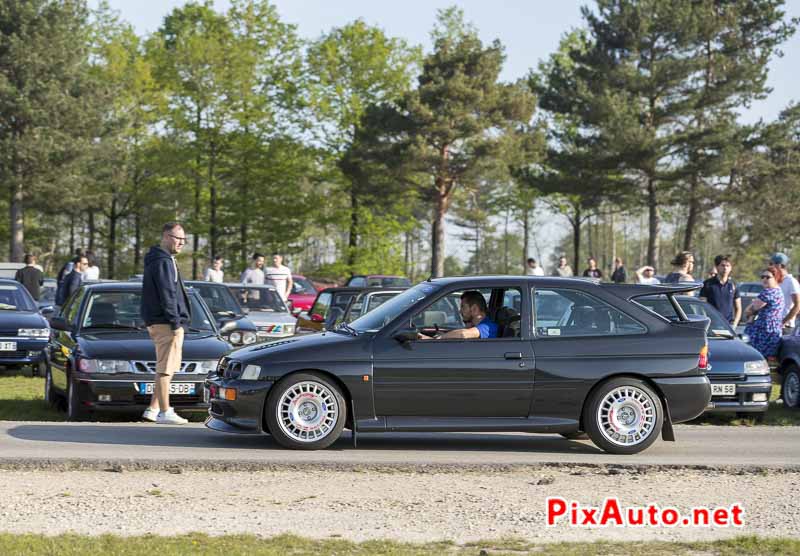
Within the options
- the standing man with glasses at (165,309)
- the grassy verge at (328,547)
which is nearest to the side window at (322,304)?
the standing man with glasses at (165,309)

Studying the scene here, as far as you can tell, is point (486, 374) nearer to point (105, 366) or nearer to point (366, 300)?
point (105, 366)

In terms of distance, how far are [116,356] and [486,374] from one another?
4354 millimetres

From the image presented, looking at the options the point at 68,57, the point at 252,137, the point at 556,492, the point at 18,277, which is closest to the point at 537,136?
the point at 252,137

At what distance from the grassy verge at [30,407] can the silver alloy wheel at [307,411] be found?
11.5ft

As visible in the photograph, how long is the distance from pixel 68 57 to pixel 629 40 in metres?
23.6

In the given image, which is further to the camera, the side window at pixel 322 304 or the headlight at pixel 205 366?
the side window at pixel 322 304

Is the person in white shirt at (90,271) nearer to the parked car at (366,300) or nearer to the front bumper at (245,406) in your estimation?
the parked car at (366,300)

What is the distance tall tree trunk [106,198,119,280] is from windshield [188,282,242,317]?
4272 cm

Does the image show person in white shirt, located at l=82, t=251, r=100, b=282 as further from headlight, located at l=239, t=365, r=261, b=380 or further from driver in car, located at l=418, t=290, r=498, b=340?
driver in car, located at l=418, t=290, r=498, b=340

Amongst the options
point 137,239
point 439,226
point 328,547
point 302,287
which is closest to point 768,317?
point 328,547

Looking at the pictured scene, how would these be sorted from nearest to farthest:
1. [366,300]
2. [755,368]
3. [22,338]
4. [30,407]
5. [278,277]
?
1. [755,368]
2. [30,407]
3. [366,300]
4. [22,338]
5. [278,277]

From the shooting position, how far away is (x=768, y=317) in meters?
16.0

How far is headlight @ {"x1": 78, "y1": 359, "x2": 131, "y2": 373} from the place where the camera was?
1230 cm

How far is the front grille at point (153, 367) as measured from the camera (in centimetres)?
1236
